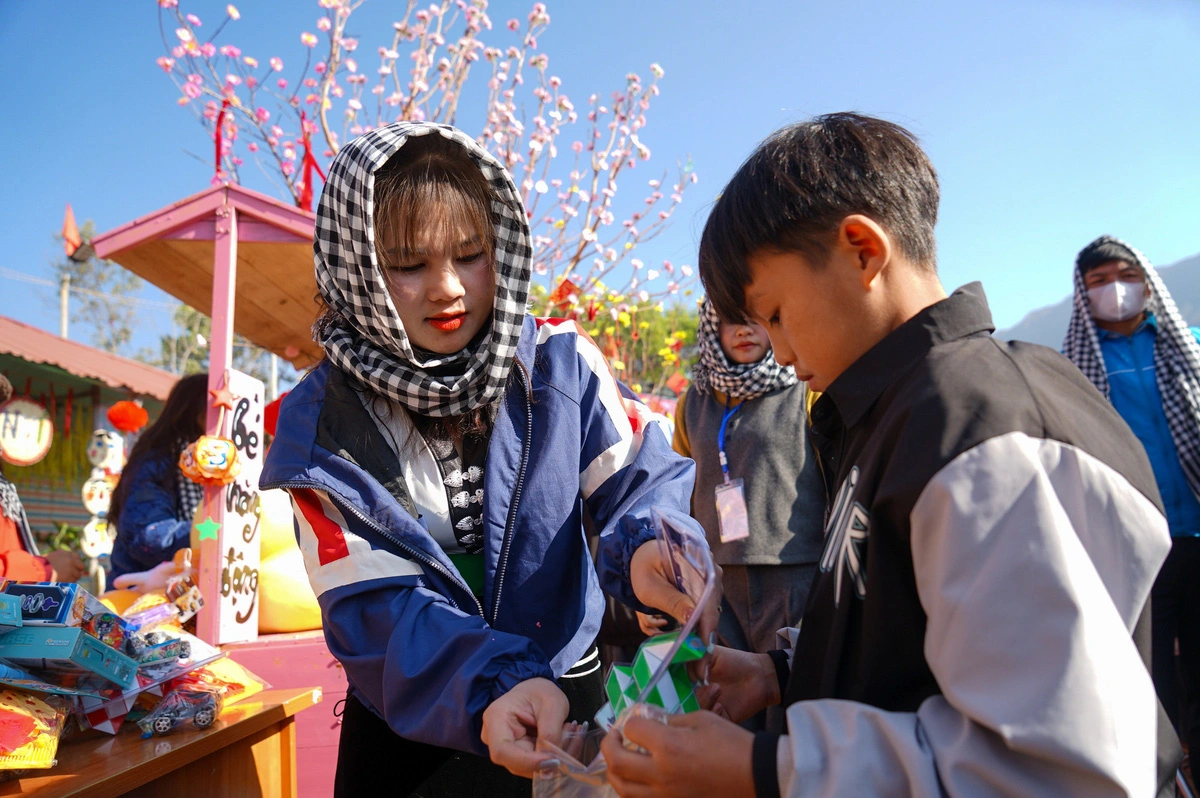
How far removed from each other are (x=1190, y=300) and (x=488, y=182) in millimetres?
65994

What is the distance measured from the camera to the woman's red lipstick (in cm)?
149

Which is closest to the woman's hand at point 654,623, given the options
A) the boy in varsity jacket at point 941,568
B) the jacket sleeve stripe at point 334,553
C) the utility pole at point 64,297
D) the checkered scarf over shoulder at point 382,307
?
the boy in varsity jacket at point 941,568

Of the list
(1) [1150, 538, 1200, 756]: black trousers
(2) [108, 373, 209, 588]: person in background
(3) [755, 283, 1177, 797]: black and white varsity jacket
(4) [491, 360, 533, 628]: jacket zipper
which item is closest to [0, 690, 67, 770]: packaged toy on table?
(4) [491, 360, 533, 628]: jacket zipper

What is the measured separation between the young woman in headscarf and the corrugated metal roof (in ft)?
31.1

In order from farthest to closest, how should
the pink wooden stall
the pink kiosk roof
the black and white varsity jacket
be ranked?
the pink kiosk roof, the pink wooden stall, the black and white varsity jacket

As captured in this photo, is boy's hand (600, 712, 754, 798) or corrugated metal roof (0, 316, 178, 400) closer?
boy's hand (600, 712, 754, 798)

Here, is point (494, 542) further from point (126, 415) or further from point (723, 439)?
point (126, 415)

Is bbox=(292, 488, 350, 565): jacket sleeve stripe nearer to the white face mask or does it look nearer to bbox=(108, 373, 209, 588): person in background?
bbox=(108, 373, 209, 588): person in background

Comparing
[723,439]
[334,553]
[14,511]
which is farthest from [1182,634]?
[14,511]

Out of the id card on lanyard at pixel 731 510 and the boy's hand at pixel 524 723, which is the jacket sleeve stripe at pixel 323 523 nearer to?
the boy's hand at pixel 524 723

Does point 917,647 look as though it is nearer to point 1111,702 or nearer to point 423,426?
point 1111,702

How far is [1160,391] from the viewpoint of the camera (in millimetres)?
3332

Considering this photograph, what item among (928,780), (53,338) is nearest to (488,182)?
(928,780)

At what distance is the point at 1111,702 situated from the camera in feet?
2.30
